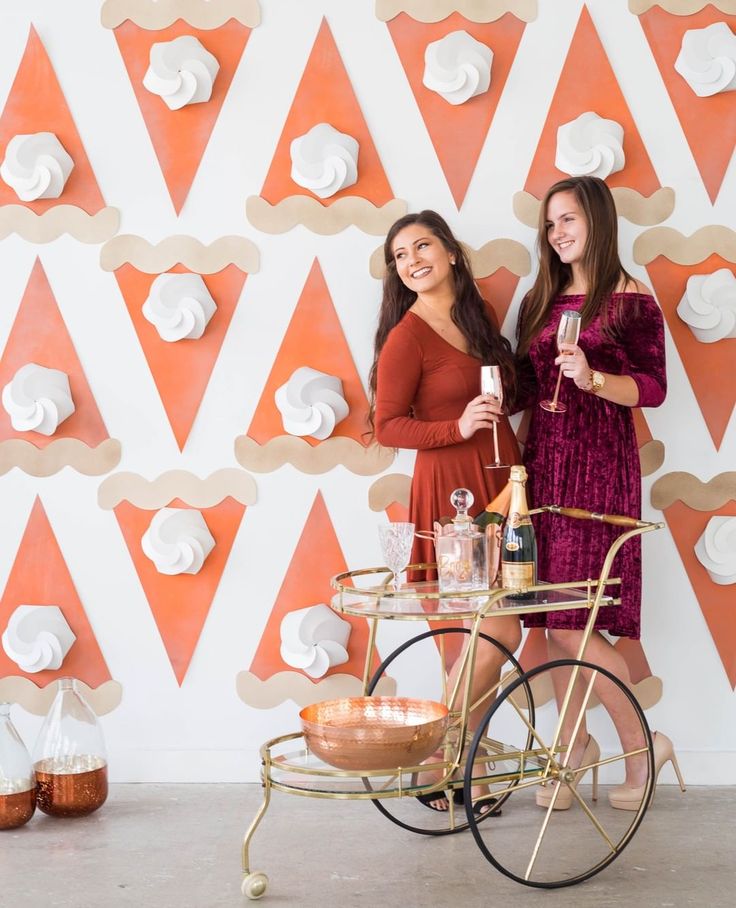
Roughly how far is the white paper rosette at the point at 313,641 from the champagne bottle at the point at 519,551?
82 cm

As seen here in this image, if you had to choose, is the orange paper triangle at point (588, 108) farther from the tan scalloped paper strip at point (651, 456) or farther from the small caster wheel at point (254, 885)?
the small caster wheel at point (254, 885)

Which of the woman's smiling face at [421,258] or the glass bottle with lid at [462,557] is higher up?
the woman's smiling face at [421,258]

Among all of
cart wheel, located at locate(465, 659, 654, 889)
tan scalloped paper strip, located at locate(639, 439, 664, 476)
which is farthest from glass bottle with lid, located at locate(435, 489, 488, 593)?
tan scalloped paper strip, located at locate(639, 439, 664, 476)

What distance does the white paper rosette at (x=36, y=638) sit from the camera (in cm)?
297

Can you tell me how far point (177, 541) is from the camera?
2.99 meters

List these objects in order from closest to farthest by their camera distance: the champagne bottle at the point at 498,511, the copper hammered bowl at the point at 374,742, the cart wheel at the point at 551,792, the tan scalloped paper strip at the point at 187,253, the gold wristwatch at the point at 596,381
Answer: the copper hammered bowl at the point at 374,742, the cart wheel at the point at 551,792, the champagne bottle at the point at 498,511, the gold wristwatch at the point at 596,381, the tan scalloped paper strip at the point at 187,253

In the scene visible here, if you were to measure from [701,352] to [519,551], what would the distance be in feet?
3.64

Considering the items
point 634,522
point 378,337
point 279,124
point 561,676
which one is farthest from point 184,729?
point 279,124

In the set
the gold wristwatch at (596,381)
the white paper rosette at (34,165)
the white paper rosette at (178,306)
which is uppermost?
the white paper rosette at (34,165)

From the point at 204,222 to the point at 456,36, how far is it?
944 millimetres

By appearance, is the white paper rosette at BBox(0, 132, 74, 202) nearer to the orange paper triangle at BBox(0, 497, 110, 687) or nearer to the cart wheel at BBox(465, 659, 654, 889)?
the orange paper triangle at BBox(0, 497, 110, 687)

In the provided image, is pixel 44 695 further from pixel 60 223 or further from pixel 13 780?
pixel 60 223

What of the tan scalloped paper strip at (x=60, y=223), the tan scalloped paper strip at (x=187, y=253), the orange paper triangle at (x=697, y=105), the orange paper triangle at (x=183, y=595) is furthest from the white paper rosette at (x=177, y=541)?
the orange paper triangle at (x=697, y=105)

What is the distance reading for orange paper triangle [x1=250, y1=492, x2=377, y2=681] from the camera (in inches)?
119
